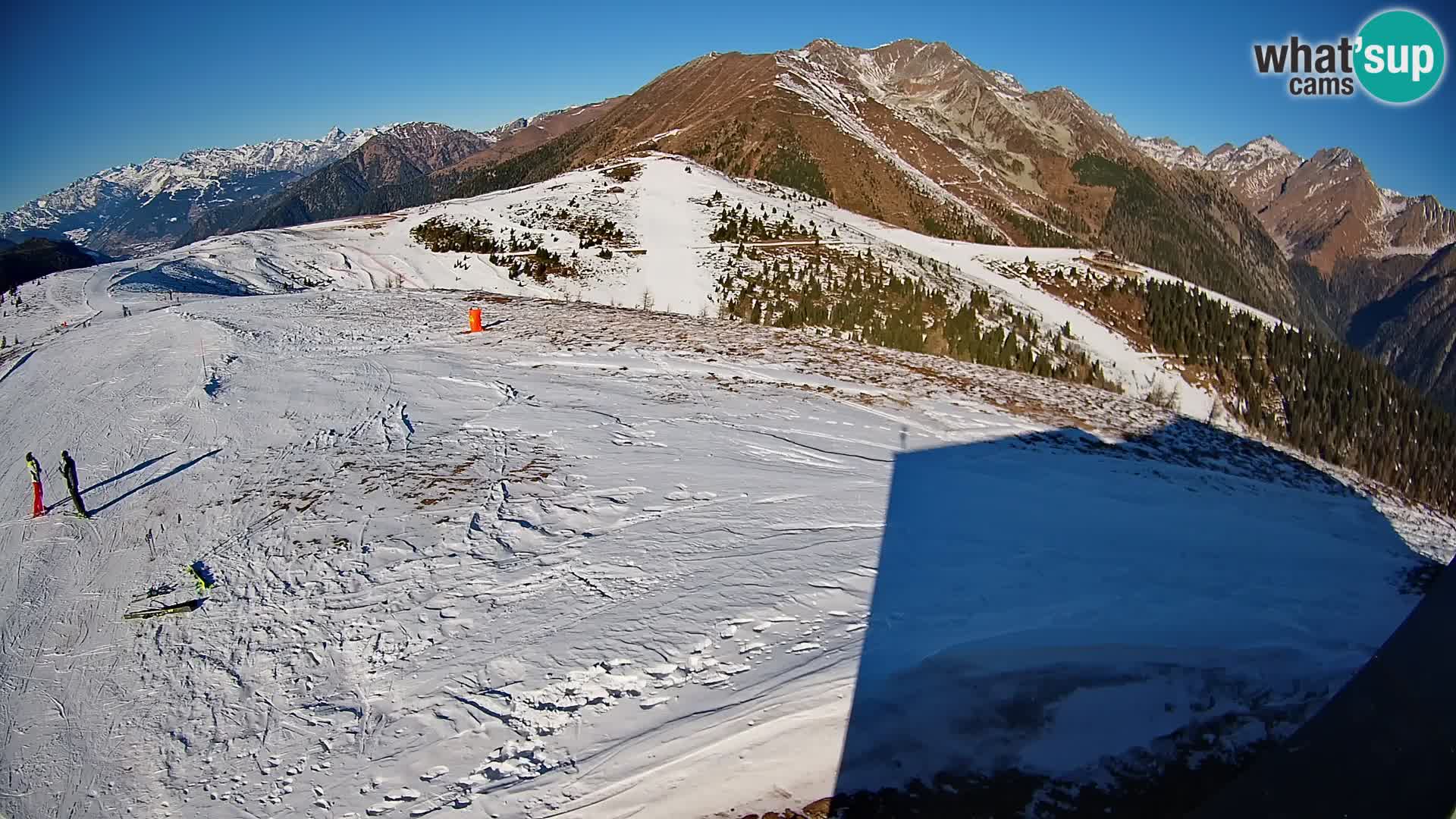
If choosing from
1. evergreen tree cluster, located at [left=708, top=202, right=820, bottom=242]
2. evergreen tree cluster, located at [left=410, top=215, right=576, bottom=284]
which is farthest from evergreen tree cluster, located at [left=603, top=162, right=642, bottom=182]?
evergreen tree cluster, located at [left=410, top=215, right=576, bottom=284]

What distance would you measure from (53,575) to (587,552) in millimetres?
6706

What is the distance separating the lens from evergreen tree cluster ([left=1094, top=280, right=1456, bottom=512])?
32.3 m

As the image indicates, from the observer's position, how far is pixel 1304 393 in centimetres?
3397

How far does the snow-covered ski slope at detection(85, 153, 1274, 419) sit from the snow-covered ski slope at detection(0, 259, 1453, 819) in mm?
14447

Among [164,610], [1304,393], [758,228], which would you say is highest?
[758,228]

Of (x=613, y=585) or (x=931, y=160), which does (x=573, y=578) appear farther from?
(x=931, y=160)

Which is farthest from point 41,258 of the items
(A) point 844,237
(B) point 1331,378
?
(B) point 1331,378

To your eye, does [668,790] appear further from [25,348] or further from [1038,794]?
[25,348]

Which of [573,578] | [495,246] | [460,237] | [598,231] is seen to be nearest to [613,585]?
[573,578]

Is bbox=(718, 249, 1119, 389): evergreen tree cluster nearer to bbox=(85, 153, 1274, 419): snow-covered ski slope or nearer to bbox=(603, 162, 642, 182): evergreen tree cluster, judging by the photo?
bbox=(85, 153, 1274, 419): snow-covered ski slope

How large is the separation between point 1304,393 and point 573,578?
42.3 metres

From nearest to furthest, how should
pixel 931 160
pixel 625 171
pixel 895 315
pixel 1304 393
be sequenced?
1. pixel 895 315
2. pixel 1304 393
3. pixel 625 171
4. pixel 931 160

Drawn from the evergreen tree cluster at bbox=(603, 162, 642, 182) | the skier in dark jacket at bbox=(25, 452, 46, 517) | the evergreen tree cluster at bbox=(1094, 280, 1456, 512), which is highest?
the evergreen tree cluster at bbox=(603, 162, 642, 182)

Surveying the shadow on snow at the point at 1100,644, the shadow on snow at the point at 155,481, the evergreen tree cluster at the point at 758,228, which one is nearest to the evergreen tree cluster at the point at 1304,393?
the evergreen tree cluster at the point at 758,228
